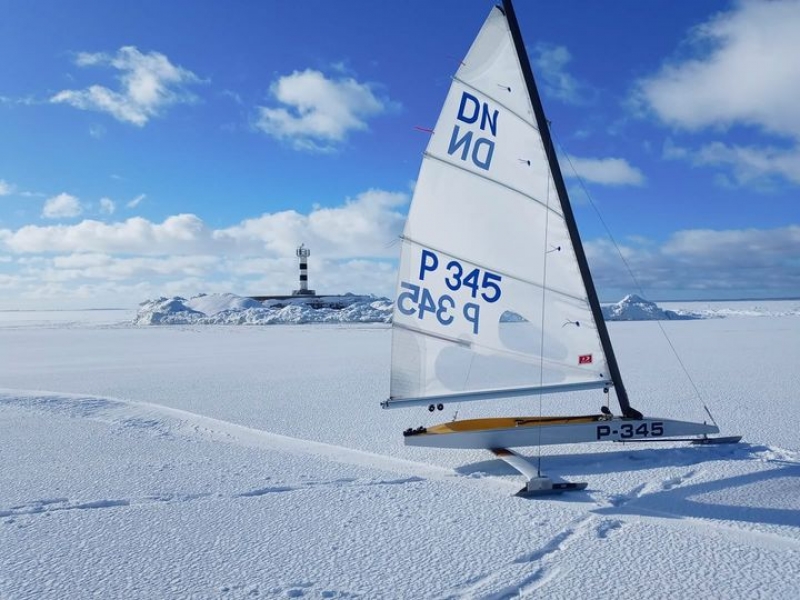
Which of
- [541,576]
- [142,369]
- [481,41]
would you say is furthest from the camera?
[142,369]

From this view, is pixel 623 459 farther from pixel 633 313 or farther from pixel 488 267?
pixel 633 313

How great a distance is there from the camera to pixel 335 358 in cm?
1419

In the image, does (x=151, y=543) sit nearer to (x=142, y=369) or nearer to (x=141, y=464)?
(x=141, y=464)

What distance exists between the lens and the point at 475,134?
5.05m

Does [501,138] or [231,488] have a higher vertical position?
[501,138]

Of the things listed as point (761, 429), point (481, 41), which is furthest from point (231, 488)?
point (761, 429)

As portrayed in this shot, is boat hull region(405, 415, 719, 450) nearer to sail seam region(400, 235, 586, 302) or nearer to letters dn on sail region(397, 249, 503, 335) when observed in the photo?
letters dn on sail region(397, 249, 503, 335)

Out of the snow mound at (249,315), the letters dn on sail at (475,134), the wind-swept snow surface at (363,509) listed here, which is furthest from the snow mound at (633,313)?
the letters dn on sail at (475,134)

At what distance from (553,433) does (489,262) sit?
5.62 ft

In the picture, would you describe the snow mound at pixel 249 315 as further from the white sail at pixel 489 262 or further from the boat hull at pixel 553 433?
the boat hull at pixel 553 433

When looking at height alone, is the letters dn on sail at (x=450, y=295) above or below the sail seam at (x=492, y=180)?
below

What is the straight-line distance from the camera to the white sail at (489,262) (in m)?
5.00

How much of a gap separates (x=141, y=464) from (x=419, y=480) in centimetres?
244

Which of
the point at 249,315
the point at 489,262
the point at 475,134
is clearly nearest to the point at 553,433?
the point at 489,262
